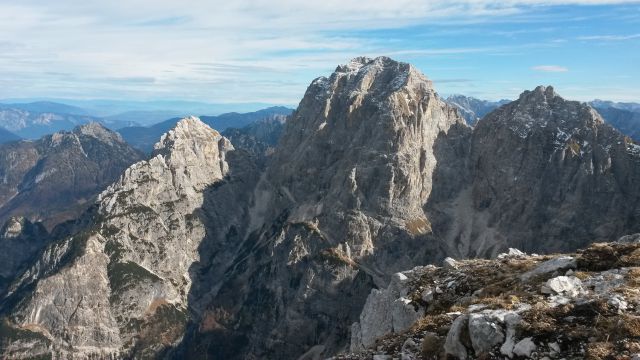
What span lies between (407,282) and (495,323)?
102 feet

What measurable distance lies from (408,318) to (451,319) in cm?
1644

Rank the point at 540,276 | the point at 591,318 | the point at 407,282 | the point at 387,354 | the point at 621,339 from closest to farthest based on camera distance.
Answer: the point at 621,339
the point at 591,318
the point at 387,354
the point at 540,276
the point at 407,282

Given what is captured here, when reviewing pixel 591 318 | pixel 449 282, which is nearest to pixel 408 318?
pixel 449 282

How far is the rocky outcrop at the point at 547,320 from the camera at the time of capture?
2791 cm

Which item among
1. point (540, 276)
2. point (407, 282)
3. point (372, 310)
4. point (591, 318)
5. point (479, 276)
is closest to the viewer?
point (591, 318)

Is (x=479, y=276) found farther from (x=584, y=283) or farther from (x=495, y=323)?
(x=495, y=323)

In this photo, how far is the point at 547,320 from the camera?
30.2m

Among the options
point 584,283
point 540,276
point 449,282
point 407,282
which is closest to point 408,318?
point 449,282

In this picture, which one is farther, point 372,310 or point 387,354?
point 372,310

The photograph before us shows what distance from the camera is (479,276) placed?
51.3 metres

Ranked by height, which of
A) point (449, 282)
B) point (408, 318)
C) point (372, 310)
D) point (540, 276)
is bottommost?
point (372, 310)

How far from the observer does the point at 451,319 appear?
119 feet

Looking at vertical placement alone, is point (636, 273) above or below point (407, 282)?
above

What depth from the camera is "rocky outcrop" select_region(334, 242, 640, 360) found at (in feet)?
91.6
